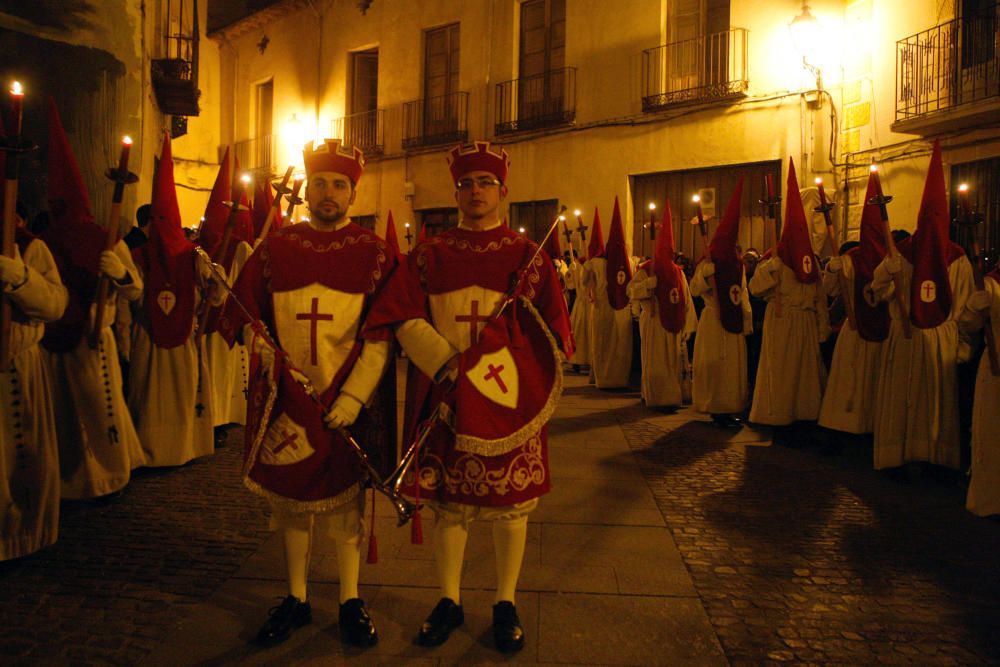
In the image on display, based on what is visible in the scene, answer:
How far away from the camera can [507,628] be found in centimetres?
313

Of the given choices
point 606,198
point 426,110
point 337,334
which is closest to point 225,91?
point 426,110

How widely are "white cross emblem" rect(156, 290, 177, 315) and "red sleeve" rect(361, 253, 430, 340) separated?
338cm

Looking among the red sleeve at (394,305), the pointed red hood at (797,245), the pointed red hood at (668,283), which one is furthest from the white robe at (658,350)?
the red sleeve at (394,305)

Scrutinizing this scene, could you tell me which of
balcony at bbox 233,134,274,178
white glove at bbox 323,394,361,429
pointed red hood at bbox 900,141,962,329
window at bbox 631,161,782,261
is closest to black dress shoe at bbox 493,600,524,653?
white glove at bbox 323,394,361,429

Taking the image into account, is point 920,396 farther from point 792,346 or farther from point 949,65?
point 949,65

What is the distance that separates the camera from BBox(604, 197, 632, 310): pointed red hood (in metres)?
10.3

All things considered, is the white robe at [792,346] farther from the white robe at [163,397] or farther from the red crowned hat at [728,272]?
the white robe at [163,397]

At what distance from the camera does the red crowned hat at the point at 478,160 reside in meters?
3.25

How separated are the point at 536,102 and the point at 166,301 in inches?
484

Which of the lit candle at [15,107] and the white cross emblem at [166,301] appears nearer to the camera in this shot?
the lit candle at [15,107]

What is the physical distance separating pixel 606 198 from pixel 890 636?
501 inches

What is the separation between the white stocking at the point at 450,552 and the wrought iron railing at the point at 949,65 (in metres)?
10.1

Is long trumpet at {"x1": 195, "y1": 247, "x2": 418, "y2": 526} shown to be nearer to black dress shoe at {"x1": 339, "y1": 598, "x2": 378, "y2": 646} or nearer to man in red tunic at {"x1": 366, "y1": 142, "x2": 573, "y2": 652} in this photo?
man in red tunic at {"x1": 366, "y1": 142, "x2": 573, "y2": 652}

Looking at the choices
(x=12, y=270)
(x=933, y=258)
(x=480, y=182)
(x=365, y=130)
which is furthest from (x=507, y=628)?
(x=365, y=130)
